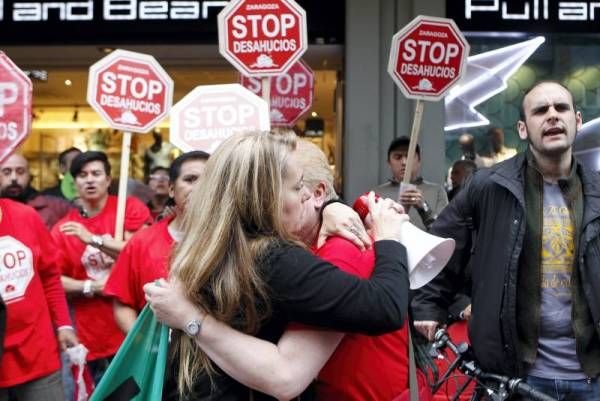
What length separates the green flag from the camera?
106 inches

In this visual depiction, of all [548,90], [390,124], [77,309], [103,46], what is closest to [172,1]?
[103,46]

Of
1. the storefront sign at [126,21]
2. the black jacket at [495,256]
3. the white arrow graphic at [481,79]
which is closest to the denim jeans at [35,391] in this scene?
the black jacket at [495,256]

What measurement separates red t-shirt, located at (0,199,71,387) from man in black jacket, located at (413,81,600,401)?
228 cm

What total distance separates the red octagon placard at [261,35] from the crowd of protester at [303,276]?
1239 mm

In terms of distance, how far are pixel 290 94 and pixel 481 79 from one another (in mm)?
2206

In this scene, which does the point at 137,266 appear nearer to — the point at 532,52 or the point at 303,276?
the point at 303,276

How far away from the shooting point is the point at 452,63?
6.70 meters

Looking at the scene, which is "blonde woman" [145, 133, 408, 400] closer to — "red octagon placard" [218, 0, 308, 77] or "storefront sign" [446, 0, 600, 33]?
"red octagon placard" [218, 0, 308, 77]

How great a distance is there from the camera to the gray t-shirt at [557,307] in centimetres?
374

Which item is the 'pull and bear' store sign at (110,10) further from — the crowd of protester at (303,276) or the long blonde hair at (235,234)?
the long blonde hair at (235,234)

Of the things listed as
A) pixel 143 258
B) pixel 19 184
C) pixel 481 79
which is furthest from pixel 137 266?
pixel 481 79

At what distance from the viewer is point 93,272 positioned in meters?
6.22

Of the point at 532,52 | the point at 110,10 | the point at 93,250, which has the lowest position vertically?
the point at 93,250

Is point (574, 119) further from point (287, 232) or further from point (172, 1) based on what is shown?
point (172, 1)
